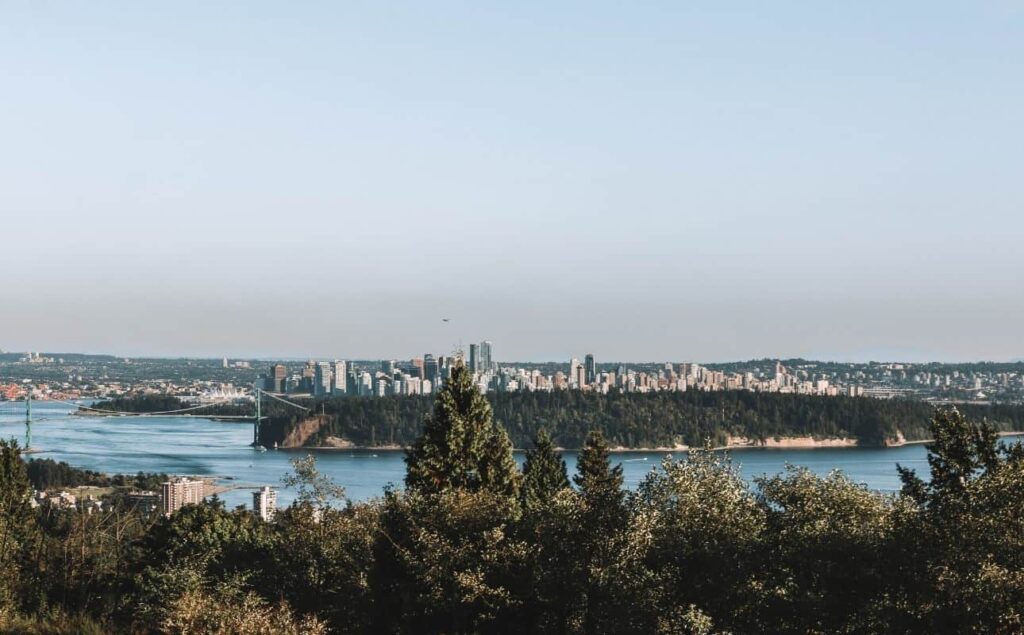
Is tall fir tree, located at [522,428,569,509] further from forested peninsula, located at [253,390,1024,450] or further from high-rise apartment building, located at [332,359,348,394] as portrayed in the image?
high-rise apartment building, located at [332,359,348,394]

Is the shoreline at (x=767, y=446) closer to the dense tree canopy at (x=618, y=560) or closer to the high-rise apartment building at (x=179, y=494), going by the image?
the high-rise apartment building at (x=179, y=494)

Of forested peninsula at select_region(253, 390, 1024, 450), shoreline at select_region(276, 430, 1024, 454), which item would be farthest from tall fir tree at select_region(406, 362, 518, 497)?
shoreline at select_region(276, 430, 1024, 454)

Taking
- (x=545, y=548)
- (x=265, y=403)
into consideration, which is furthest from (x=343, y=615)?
(x=265, y=403)

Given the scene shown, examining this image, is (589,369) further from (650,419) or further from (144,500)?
(144,500)

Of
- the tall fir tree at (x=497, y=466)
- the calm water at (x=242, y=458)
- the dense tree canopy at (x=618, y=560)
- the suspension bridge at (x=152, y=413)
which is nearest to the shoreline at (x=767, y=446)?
the calm water at (x=242, y=458)

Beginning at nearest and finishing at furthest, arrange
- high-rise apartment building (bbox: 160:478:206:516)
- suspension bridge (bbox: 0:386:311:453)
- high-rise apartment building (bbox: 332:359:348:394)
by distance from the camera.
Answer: high-rise apartment building (bbox: 160:478:206:516)
suspension bridge (bbox: 0:386:311:453)
high-rise apartment building (bbox: 332:359:348:394)
